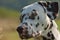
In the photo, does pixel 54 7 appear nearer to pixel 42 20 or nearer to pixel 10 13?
pixel 42 20

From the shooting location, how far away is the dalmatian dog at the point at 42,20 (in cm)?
601

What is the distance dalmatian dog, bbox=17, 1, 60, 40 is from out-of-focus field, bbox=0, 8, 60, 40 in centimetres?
309

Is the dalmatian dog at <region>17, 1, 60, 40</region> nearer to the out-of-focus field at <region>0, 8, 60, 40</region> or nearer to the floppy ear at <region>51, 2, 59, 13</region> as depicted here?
the floppy ear at <region>51, 2, 59, 13</region>

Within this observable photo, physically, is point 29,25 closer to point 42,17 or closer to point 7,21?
point 42,17

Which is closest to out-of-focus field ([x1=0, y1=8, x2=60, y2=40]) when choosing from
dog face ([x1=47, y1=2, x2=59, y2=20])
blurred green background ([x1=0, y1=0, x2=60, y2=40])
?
blurred green background ([x1=0, y1=0, x2=60, y2=40])

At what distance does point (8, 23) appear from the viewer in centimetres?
1216

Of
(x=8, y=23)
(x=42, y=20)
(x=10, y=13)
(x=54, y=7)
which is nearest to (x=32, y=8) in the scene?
(x=42, y=20)

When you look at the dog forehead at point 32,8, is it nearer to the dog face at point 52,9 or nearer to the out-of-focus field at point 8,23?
the dog face at point 52,9

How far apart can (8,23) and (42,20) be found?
614 centimetres

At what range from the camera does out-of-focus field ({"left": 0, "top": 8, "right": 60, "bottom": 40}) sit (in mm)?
9810

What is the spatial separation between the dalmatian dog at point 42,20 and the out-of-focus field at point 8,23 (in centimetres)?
309

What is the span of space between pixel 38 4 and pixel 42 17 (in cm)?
24

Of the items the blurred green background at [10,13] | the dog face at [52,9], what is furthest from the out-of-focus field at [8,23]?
the dog face at [52,9]

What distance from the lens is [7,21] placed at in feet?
41.3
